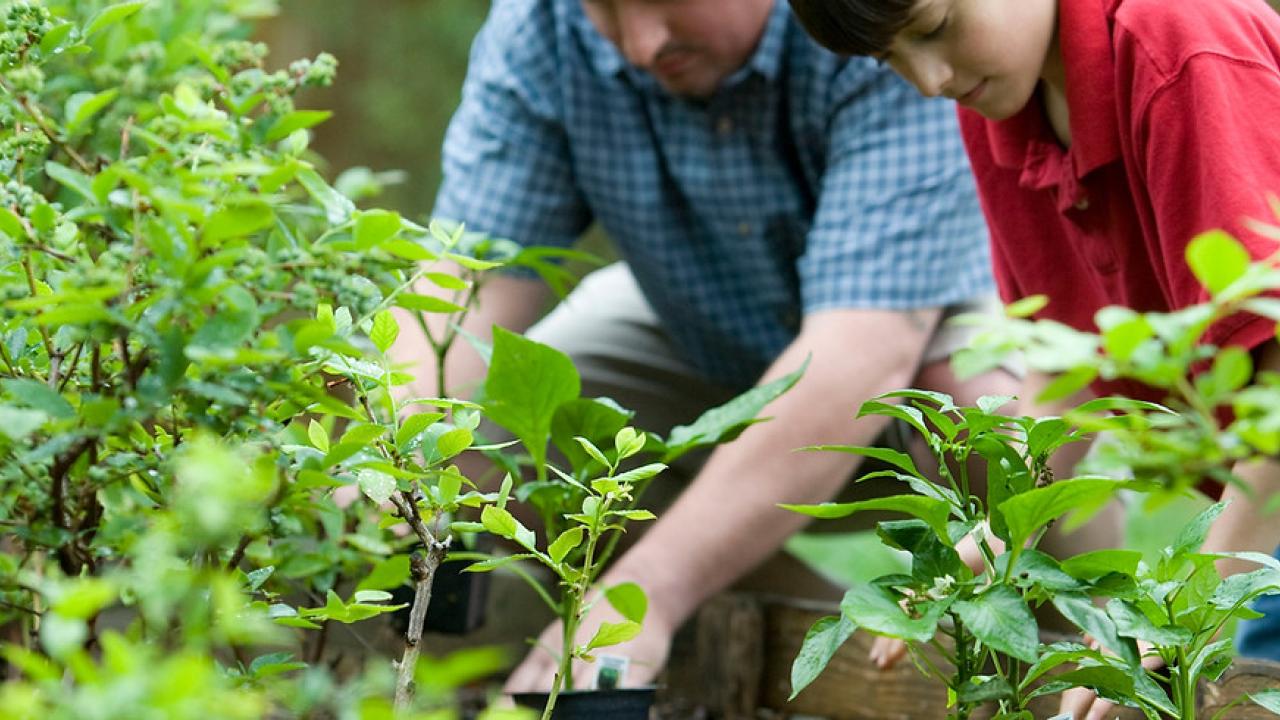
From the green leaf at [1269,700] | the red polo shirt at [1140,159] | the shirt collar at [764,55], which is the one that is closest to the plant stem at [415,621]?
the green leaf at [1269,700]

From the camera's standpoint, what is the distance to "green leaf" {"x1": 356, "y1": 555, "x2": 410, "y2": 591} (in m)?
0.99

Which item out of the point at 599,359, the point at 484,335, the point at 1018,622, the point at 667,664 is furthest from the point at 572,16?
the point at 1018,622

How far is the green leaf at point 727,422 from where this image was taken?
1.04 metres

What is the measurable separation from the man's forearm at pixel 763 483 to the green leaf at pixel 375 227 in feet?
3.38

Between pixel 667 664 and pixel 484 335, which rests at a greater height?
pixel 484 335

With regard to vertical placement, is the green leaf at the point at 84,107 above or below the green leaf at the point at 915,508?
above

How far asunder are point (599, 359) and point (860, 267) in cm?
87

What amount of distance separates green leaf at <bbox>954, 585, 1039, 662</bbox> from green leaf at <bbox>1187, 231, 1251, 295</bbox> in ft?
0.98

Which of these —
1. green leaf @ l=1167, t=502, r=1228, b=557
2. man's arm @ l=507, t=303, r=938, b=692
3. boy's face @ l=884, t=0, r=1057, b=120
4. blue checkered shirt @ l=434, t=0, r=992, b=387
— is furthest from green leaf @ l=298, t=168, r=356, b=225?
blue checkered shirt @ l=434, t=0, r=992, b=387

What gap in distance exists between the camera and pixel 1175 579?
2.74ft

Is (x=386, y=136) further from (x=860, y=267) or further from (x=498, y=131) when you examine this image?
(x=860, y=267)

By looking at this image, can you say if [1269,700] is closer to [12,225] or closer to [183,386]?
[183,386]

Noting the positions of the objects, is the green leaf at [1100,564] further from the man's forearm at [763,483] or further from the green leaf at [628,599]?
the man's forearm at [763,483]

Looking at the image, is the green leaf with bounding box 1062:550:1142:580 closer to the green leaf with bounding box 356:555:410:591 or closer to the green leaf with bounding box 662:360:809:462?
the green leaf with bounding box 662:360:809:462
